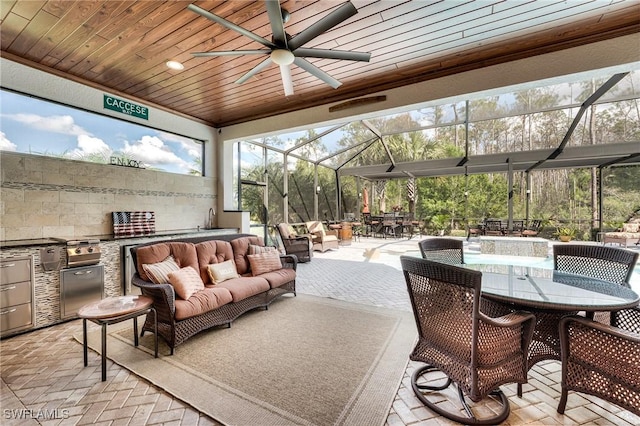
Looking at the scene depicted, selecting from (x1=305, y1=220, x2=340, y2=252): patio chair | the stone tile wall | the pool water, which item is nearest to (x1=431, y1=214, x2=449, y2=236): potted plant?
(x1=305, y1=220, x2=340, y2=252): patio chair

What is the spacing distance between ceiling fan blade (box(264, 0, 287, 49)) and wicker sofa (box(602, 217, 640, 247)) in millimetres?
10469

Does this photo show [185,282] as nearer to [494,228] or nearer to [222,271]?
[222,271]

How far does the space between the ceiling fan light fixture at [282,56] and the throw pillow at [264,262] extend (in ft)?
8.45

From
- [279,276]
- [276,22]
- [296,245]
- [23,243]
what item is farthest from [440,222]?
[23,243]

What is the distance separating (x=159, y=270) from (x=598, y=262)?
14.4 feet

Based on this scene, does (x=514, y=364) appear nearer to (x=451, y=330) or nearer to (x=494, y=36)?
(x=451, y=330)

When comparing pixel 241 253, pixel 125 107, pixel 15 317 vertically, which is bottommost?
pixel 15 317

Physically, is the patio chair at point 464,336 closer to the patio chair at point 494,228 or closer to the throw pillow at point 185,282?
the throw pillow at point 185,282

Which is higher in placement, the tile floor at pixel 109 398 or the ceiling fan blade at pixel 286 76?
the ceiling fan blade at pixel 286 76

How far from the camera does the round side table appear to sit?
2121mm

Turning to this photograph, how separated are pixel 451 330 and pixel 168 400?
2050mm

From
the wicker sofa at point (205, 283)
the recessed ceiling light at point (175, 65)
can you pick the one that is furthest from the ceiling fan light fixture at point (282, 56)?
the wicker sofa at point (205, 283)

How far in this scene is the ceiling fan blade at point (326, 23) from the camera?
199 cm

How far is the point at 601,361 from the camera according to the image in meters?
1.64
